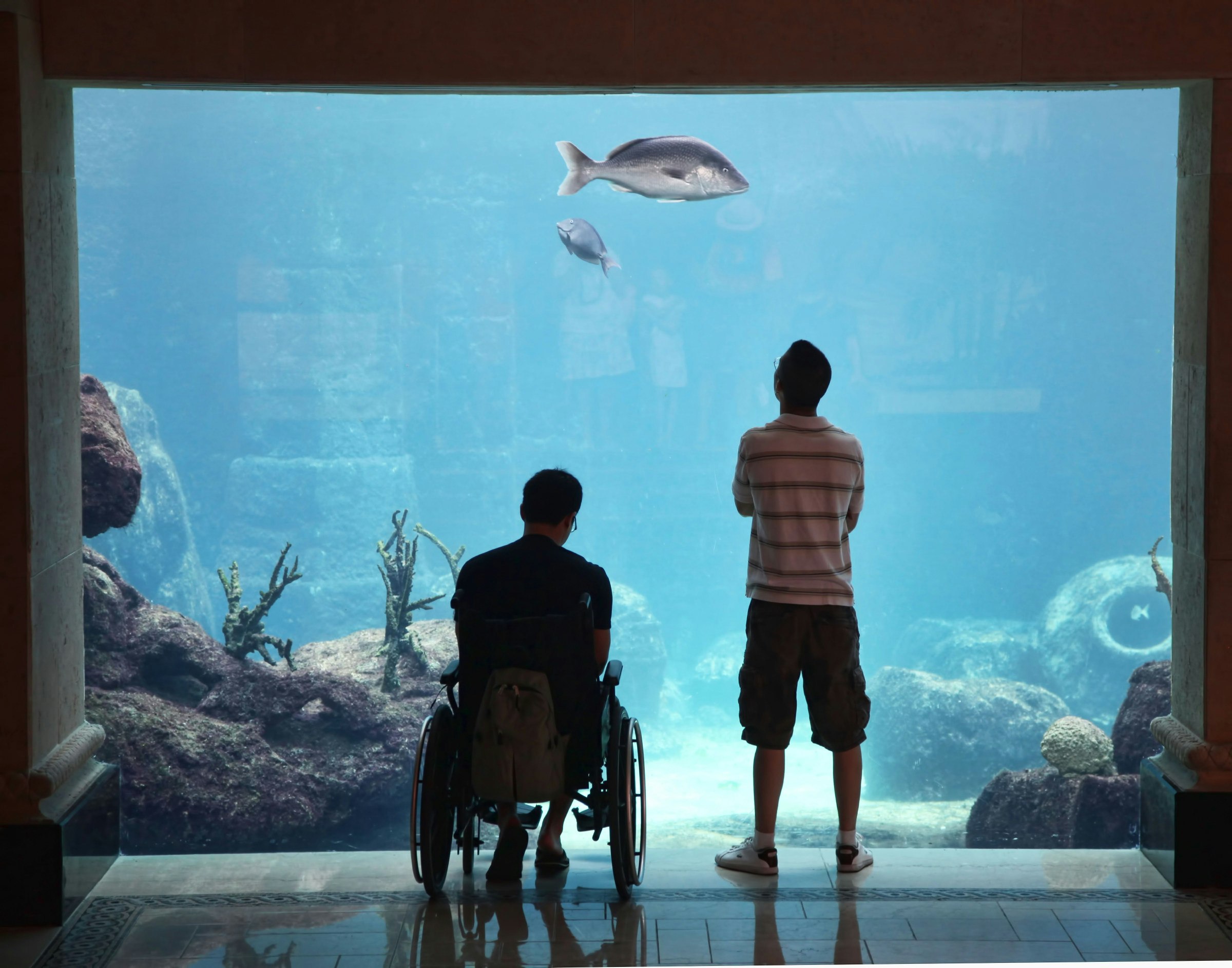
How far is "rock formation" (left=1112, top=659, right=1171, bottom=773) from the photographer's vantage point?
298 inches

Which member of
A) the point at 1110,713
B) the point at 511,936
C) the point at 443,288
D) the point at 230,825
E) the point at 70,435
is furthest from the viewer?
the point at 443,288

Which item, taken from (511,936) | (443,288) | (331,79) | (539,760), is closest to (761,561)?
(539,760)

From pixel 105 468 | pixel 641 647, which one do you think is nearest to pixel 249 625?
pixel 105 468

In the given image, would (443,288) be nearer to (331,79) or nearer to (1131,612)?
(1131,612)

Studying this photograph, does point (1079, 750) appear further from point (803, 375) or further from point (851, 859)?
point (803, 375)

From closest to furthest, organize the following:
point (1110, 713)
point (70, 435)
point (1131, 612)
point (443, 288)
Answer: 1. point (70, 435)
2. point (1131, 612)
3. point (1110, 713)
4. point (443, 288)

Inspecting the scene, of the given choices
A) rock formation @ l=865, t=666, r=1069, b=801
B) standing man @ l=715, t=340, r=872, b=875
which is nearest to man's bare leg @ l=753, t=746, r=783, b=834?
standing man @ l=715, t=340, r=872, b=875

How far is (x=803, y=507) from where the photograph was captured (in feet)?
10.8

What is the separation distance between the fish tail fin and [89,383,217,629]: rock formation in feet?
79.4

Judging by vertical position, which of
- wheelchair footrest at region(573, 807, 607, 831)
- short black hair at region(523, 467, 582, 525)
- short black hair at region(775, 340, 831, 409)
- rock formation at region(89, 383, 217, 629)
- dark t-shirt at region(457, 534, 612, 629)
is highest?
short black hair at region(775, 340, 831, 409)

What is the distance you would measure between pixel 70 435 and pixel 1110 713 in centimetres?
3319

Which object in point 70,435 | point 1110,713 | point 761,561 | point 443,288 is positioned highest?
point 443,288

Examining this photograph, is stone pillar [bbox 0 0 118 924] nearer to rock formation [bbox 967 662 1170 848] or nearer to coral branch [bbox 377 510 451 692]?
rock formation [bbox 967 662 1170 848]

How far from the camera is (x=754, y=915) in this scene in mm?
3080
